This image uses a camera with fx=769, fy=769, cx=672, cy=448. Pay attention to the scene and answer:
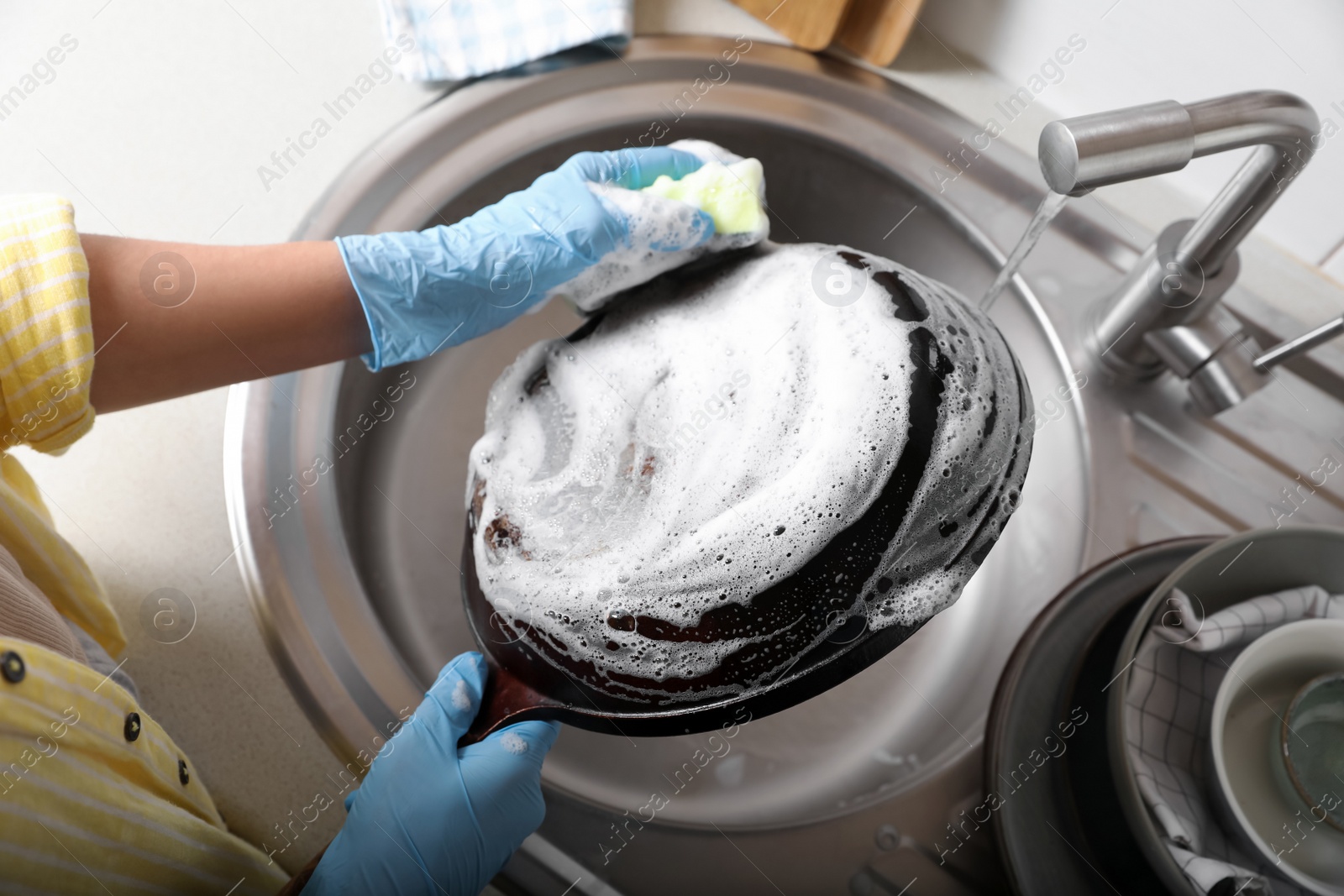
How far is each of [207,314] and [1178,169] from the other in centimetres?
69

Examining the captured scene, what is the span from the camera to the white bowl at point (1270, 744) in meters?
0.50

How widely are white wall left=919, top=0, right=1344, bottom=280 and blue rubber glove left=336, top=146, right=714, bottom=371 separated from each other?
1.40 ft

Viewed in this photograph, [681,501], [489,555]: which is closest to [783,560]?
[681,501]

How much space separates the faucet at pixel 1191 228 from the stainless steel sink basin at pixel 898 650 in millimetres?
62

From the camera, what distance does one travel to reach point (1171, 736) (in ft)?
1.85

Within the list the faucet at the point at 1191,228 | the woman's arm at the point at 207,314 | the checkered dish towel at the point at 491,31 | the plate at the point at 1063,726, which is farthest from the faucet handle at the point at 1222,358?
the woman's arm at the point at 207,314

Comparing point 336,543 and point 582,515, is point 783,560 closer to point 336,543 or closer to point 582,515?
point 582,515

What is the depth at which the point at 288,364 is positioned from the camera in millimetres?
656

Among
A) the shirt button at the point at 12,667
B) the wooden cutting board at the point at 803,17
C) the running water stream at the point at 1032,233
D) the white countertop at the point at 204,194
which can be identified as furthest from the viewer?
the wooden cutting board at the point at 803,17

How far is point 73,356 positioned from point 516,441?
32 cm

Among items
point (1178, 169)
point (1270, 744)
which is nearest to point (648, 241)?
point (1178, 169)

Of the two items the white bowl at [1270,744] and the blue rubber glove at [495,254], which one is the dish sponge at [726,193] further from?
the white bowl at [1270,744]

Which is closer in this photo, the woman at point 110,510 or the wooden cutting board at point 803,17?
the woman at point 110,510

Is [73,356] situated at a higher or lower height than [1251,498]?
lower
